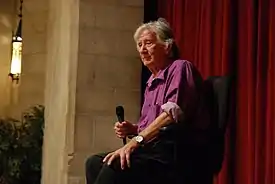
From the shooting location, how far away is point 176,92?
2.25 m

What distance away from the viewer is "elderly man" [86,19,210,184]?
7.13ft

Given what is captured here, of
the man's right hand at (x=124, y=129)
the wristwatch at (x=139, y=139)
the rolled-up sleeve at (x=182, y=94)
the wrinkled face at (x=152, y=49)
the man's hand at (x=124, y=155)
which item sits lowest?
the man's hand at (x=124, y=155)

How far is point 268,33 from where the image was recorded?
2756 millimetres

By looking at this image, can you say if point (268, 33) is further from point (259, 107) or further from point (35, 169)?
point (35, 169)

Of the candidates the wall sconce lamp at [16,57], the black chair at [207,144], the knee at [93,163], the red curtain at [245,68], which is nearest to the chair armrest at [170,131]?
the black chair at [207,144]

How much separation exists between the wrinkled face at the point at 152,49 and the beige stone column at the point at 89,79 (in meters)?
1.04

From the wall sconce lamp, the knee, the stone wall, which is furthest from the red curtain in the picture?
the wall sconce lamp

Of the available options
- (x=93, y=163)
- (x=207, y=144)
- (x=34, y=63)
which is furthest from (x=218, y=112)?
(x=34, y=63)

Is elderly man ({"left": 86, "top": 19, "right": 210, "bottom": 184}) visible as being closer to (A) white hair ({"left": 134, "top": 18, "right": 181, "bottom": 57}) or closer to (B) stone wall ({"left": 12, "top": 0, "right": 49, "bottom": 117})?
(A) white hair ({"left": 134, "top": 18, "right": 181, "bottom": 57})

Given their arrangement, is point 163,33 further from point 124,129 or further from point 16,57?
point 16,57

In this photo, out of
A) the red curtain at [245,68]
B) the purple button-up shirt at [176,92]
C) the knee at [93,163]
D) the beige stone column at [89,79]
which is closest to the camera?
the purple button-up shirt at [176,92]

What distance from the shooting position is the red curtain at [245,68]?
272 cm

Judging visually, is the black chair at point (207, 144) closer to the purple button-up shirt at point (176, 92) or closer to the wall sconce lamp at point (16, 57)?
the purple button-up shirt at point (176, 92)

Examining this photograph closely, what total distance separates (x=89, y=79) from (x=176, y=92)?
1322 mm
